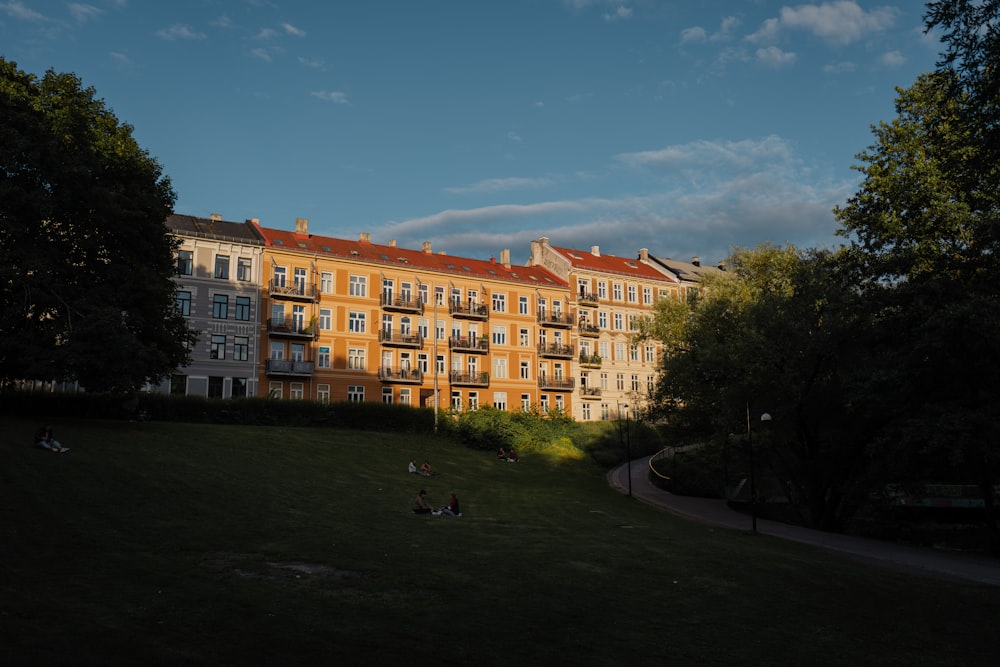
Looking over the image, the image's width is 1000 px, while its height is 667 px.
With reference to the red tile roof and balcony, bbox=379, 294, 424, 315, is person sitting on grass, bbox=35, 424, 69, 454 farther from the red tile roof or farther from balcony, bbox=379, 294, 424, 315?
balcony, bbox=379, 294, 424, 315

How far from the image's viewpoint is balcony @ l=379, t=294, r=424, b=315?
65812 mm

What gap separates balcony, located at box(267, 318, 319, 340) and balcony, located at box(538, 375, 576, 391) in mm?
22090

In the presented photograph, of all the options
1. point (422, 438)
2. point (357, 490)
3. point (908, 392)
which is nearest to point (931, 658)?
point (908, 392)

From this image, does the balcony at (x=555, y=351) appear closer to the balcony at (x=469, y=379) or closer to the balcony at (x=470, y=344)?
the balcony at (x=470, y=344)

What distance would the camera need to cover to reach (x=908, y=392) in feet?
93.4

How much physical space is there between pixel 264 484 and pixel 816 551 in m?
20.2

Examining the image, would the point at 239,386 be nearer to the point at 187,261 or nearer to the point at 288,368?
the point at 288,368

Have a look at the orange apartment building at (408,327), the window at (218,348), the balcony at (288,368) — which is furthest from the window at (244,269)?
the balcony at (288,368)

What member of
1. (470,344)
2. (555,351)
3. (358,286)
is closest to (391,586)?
(358,286)

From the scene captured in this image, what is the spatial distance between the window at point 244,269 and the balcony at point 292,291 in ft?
5.88

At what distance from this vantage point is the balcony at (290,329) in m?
60.7

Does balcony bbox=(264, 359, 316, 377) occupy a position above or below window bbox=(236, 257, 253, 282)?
below

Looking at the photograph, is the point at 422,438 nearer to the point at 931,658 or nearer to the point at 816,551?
the point at 816,551

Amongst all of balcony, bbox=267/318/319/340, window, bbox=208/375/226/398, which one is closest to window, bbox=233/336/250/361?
balcony, bbox=267/318/319/340
